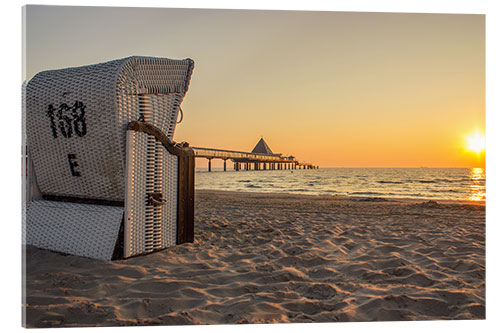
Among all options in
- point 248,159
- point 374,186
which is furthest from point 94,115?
point 248,159

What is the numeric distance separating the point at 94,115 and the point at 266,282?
2232 mm

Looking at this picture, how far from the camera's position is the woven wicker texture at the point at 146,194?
3188mm

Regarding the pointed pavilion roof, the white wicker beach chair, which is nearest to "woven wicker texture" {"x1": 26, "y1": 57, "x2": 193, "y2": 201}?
the white wicker beach chair

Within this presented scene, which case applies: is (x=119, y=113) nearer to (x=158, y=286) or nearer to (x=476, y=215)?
(x=158, y=286)

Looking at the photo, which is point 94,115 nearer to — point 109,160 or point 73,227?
point 109,160

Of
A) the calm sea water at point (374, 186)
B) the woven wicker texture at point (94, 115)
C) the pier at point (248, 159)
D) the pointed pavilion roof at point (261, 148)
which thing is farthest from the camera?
the pointed pavilion roof at point (261, 148)

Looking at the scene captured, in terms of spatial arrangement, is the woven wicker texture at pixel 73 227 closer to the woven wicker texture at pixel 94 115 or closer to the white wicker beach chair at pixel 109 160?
the white wicker beach chair at pixel 109 160

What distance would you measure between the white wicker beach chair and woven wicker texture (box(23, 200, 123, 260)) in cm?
1

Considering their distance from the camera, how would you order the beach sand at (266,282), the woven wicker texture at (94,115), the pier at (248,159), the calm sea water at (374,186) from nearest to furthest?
the beach sand at (266,282)
the woven wicker texture at (94,115)
the calm sea water at (374,186)
the pier at (248,159)

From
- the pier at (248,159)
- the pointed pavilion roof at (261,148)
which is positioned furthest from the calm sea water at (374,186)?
the pointed pavilion roof at (261,148)

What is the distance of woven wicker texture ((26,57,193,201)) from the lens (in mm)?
3146

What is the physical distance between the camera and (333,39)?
15.2 ft

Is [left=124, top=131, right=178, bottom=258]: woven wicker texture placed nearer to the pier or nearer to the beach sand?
the beach sand

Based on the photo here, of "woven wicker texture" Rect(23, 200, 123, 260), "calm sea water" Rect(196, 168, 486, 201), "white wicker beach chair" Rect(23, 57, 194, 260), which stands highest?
"white wicker beach chair" Rect(23, 57, 194, 260)
